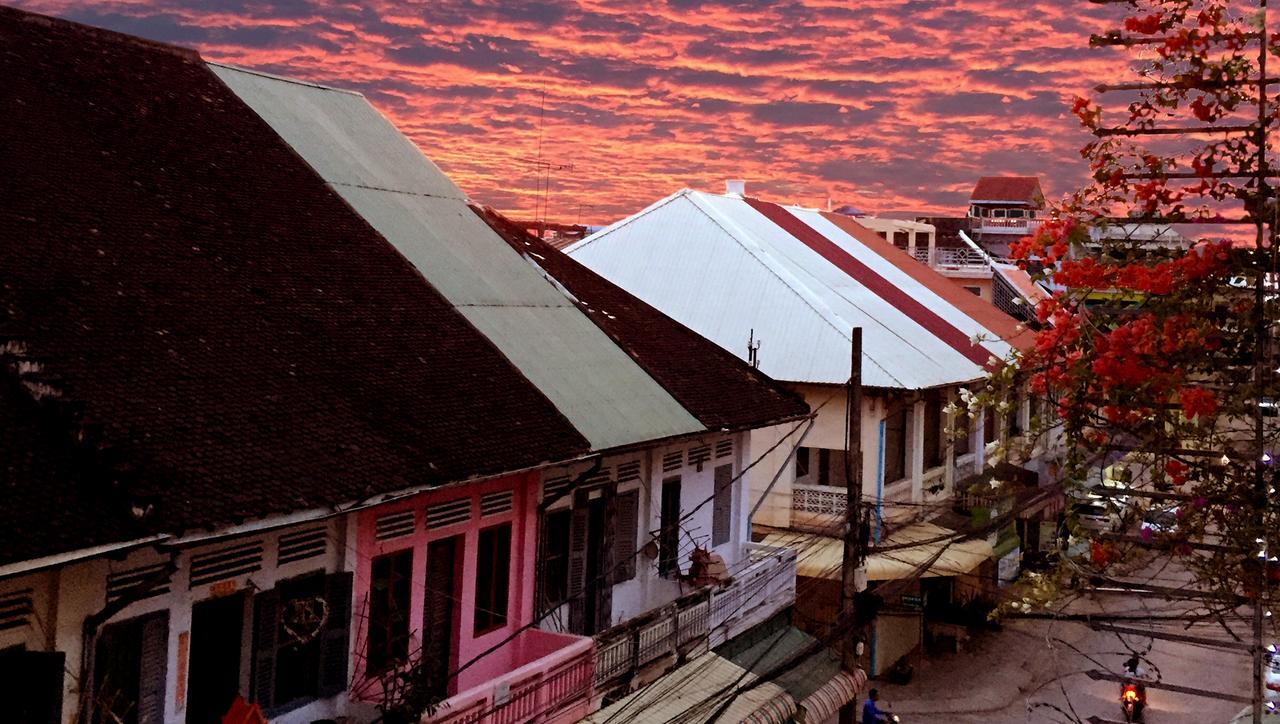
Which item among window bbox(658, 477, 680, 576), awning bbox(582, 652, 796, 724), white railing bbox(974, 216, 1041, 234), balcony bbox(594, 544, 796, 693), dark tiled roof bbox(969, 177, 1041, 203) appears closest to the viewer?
→ balcony bbox(594, 544, 796, 693)

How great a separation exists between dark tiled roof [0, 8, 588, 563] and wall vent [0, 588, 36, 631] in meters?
1.08

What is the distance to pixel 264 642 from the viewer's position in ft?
40.8

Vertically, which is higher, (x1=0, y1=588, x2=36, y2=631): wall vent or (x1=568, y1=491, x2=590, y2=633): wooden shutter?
(x1=0, y1=588, x2=36, y2=631): wall vent

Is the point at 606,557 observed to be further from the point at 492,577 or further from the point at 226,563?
the point at 226,563

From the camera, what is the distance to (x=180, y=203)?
14.3m

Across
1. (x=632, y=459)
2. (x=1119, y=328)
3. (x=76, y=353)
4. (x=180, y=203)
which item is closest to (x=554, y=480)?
(x=632, y=459)

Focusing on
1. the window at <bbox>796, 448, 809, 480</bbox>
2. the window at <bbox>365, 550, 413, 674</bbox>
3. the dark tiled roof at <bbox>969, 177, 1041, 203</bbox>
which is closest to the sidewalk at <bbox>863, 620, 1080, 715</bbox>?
the window at <bbox>796, 448, 809, 480</bbox>

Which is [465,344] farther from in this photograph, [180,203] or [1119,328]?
[1119,328]

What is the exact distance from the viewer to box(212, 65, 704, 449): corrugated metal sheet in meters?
16.5

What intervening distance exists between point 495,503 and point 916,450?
17022mm

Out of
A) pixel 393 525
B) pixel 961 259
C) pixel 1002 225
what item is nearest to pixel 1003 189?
pixel 1002 225

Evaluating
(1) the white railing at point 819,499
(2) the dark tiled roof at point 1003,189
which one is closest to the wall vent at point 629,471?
(1) the white railing at point 819,499

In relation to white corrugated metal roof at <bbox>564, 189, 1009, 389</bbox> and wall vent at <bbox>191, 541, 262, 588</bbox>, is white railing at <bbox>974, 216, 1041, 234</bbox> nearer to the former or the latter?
white corrugated metal roof at <bbox>564, 189, 1009, 389</bbox>

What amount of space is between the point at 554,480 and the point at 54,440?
7551mm
